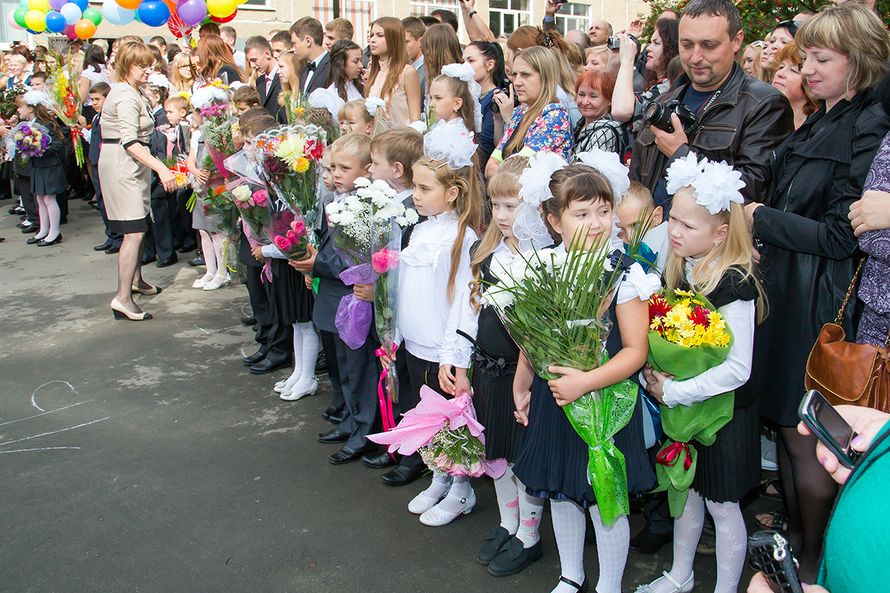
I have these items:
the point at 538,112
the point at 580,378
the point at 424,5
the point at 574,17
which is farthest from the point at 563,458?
the point at 574,17

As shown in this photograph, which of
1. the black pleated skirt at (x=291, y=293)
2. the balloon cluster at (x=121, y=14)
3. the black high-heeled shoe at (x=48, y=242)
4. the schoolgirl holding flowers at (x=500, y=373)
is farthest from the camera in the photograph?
the balloon cluster at (x=121, y=14)

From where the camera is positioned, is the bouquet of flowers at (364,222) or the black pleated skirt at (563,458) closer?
the black pleated skirt at (563,458)

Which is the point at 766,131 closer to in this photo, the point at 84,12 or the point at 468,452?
the point at 468,452

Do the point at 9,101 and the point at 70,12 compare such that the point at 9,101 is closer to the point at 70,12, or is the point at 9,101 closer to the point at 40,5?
the point at 70,12

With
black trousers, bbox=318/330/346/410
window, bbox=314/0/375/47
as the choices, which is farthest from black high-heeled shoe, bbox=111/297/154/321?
window, bbox=314/0/375/47

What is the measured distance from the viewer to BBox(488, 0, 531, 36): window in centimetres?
2664

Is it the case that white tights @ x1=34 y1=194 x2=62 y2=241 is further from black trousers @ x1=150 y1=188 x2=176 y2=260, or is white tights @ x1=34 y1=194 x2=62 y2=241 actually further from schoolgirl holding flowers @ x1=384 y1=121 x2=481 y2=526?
schoolgirl holding flowers @ x1=384 y1=121 x2=481 y2=526

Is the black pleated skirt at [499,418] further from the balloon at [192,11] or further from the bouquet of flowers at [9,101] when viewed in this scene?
the bouquet of flowers at [9,101]

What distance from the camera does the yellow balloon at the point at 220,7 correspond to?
10.1m

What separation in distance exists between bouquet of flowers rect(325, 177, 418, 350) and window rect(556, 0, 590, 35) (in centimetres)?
2609

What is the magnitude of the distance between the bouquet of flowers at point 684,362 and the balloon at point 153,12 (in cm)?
1036

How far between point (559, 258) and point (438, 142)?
3.70 ft

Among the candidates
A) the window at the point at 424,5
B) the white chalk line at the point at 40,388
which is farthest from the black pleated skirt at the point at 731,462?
the window at the point at 424,5

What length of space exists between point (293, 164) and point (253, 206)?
1.90 ft
